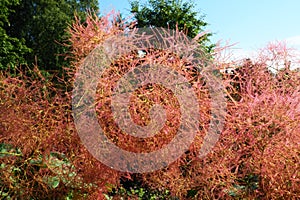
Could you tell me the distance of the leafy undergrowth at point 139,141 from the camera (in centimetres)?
175

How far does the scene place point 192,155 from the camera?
1.96m

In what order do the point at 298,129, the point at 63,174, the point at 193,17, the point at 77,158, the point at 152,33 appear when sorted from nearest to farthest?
the point at 63,174, the point at 77,158, the point at 298,129, the point at 152,33, the point at 193,17

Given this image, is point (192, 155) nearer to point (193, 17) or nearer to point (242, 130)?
point (242, 130)

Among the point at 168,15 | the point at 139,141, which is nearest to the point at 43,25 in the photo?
the point at 168,15

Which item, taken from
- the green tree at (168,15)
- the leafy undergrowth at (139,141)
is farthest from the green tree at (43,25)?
the leafy undergrowth at (139,141)

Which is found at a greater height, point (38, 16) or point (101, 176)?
point (38, 16)

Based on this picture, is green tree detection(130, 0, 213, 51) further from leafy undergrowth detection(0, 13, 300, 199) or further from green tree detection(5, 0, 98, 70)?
leafy undergrowth detection(0, 13, 300, 199)

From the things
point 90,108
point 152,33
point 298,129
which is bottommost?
point 298,129

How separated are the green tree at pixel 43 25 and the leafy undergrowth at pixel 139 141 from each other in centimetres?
1382

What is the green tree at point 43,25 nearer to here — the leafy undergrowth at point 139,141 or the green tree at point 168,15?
the green tree at point 168,15

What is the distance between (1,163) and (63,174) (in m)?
0.31

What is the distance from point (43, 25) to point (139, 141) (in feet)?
50.7

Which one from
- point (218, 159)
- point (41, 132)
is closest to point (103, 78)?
point (41, 132)

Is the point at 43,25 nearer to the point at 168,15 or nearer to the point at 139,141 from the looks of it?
the point at 168,15
